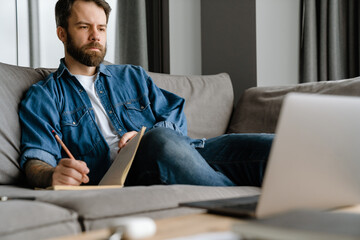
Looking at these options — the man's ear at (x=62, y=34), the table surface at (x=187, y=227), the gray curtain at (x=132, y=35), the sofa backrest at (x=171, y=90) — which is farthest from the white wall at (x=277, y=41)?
the table surface at (x=187, y=227)

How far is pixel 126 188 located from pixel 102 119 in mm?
649

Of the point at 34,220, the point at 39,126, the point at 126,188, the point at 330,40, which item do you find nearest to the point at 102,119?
the point at 39,126

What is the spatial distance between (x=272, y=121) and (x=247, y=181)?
2.09 ft

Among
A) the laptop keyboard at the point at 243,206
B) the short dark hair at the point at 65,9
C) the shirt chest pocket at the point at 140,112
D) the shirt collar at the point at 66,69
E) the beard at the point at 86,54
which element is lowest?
the laptop keyboard at the point at 243,206

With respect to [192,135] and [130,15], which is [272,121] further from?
[130,15]

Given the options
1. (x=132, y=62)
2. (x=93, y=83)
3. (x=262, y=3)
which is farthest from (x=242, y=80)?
(x=93, y=83)

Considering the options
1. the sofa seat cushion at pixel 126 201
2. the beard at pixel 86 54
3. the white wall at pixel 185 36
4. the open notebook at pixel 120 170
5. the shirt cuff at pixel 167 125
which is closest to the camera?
the sofa seat cushion at pixel 126 201

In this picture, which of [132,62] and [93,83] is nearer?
[93,83]

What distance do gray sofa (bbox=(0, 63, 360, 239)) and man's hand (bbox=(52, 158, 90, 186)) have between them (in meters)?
0.09

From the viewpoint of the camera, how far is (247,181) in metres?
1.56

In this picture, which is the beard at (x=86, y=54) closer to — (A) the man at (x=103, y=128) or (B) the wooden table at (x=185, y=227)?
(A) the man at (x=103, y=128)

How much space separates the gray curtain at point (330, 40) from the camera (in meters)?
2.75

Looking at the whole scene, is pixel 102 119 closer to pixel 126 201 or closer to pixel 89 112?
pixel 89 112

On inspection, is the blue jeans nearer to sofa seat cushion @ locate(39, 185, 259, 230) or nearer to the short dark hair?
sofa seat cushion @ locate(39, 185, 259, 230)
